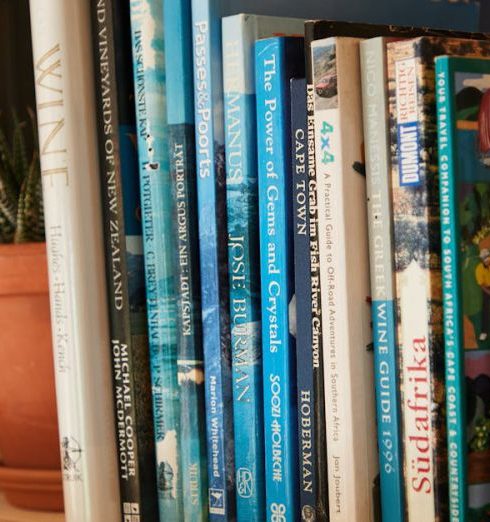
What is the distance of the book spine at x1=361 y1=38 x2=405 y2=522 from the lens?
0.55 m

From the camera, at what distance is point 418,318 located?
54 centimetres

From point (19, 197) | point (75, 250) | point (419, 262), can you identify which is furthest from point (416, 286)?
point (19, 197)

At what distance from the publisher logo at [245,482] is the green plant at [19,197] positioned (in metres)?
0.26

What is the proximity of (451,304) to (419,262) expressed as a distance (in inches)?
1.2

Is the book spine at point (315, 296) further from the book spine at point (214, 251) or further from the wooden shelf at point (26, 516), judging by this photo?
the wooden shelf at point (26, 516)

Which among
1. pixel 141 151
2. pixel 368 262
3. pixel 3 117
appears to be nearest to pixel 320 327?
pixel 368 262

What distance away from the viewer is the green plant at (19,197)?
2.40 ft

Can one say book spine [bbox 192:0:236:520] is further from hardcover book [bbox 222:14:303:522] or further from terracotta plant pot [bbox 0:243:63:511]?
terracotta plant pot [bbox 0:243:63:511]

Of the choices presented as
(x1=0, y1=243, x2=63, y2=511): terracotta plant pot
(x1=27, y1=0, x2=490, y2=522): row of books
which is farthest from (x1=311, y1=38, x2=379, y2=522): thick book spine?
(x1=0, y1=243, x2=63, y2=511): terracotta plant pot

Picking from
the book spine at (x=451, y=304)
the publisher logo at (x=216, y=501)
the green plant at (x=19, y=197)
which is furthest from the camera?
the green plant at (x=19, y=197)

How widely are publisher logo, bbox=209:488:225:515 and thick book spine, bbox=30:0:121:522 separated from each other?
0.24ft

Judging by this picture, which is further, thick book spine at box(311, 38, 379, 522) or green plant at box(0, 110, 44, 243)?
green plant at box(0, 110, 44, 243)

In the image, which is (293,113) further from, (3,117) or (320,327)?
(3,117)

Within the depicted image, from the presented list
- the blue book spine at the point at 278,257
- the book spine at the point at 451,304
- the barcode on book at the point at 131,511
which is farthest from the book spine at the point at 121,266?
the book spine at the point at 451,304
